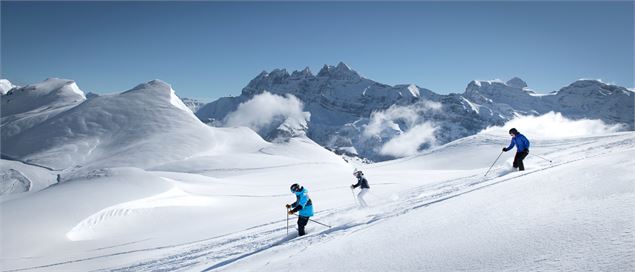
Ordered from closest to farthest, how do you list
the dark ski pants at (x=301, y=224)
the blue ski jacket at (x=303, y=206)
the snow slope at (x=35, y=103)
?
the dark ski pants at (x=301, y=224)
the blue ski jacket at (x=303, y=206)
the snow slope at (x=35, y=103)

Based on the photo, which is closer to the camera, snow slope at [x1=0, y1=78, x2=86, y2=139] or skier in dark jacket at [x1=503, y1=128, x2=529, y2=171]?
skier in dark jacket at [x1=503, y1=128, x2=529, y2=171]

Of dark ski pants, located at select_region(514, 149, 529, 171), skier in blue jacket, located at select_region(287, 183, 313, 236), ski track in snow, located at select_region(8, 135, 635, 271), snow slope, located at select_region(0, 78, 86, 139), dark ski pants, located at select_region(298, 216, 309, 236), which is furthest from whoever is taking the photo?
snow slope, located at select_region(0, 78, 86, 139)

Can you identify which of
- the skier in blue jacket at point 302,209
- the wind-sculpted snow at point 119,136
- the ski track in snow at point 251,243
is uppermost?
the wind-sculpted snow at point 119,136

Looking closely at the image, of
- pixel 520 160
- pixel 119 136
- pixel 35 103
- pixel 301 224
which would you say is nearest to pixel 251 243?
pixel 301 224

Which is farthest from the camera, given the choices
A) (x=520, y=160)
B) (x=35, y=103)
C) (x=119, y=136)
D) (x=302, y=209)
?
(x=35, y=103)

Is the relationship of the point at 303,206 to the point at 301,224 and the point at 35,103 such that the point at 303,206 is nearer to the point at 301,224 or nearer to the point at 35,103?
the point at 301,224

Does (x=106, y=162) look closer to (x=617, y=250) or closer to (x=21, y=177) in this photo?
(x=21, y=177)

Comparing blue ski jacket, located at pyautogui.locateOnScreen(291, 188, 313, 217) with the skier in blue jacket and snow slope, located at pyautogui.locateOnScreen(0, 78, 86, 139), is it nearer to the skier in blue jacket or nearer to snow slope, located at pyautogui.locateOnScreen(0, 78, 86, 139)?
the skier in blue jacket

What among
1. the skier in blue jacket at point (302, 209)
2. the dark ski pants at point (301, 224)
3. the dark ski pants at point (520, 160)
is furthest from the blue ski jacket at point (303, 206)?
the dark ski pants at point (520, 160)

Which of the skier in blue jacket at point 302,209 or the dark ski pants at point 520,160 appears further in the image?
the dark ski pants at point 520,160

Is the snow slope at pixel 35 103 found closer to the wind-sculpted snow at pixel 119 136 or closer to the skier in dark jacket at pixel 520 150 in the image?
the wind-sculpted snow at pixel 119 136

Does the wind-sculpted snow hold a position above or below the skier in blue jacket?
above

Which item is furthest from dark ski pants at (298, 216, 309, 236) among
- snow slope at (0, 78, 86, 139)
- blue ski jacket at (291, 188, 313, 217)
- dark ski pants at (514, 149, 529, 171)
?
snow slope at (0, 78, 86, 139)

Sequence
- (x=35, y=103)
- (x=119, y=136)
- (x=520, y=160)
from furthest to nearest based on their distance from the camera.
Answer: (x=35, y=103) → (x=119, y=136) → (x=520, y=160)
